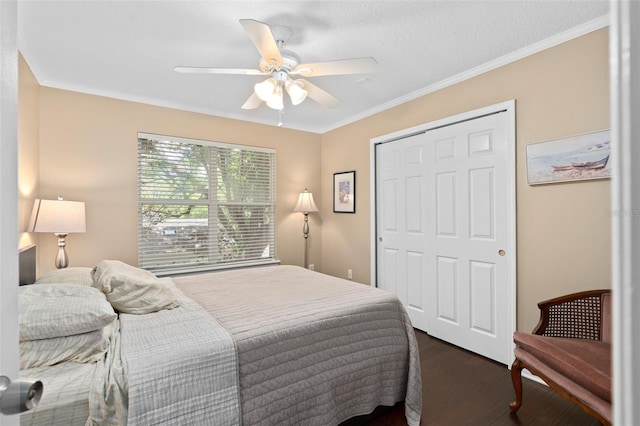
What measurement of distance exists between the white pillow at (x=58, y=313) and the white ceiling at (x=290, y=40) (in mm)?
1723

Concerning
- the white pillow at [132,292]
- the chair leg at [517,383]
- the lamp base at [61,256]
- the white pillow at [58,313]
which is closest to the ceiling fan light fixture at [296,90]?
the white pillow at [132,292]

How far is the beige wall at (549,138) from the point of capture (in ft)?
6.83

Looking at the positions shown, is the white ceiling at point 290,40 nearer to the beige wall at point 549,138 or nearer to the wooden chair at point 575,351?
the beige wall at point 549,138

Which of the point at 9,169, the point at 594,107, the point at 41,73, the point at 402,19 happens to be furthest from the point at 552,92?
the point at 41,73

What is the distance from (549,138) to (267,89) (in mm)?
2105

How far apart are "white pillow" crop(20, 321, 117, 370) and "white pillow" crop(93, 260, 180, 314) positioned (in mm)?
Result: 378

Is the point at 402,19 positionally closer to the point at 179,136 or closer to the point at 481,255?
the point at 481,255

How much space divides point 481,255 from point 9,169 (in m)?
3.01

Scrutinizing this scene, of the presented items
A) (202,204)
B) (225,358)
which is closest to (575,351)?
(225,358)

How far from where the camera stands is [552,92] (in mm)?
2311

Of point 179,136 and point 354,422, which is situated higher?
point 179,136

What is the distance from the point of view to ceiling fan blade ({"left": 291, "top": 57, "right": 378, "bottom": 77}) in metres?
1.88

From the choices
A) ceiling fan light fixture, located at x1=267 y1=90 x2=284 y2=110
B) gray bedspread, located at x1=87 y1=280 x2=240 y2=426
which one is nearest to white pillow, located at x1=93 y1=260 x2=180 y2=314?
gray bedspread, located at x1=87 y1=280 x2=240 y2=426

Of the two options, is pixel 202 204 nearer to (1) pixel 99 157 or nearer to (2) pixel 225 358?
(1) pixel 99 157
